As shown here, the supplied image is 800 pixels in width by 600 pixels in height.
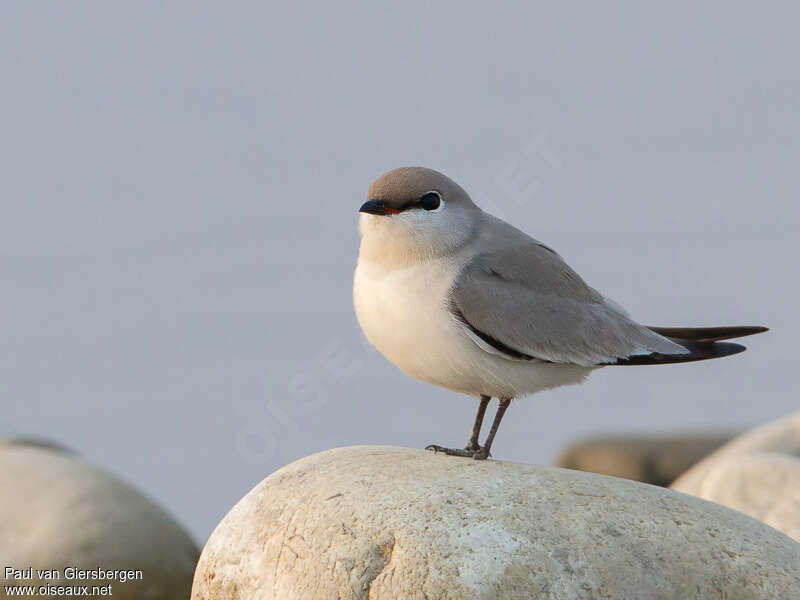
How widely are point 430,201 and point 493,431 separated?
1.47 metres

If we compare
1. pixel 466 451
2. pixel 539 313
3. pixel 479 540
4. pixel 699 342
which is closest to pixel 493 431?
pixel 466 451

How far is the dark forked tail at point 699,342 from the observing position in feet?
22.4

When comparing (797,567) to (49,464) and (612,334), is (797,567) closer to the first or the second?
(612,334)

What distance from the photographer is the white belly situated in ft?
20.6

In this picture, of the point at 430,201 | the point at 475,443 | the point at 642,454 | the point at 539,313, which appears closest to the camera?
the point at 430,201

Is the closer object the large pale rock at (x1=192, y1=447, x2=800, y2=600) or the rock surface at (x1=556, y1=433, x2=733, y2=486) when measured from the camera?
the large pale rock at (x1=192, y1=447, x2=800, y2=600)

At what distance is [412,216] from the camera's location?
6340 mm

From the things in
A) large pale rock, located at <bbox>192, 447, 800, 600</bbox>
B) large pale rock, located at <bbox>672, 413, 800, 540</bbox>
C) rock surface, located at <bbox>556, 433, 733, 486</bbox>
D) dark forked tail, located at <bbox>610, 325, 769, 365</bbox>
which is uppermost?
dark forked tail, located at <bbox>610, 325, 769, 365</bbox>

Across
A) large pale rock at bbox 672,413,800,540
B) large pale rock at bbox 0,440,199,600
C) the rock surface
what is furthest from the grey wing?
the rock surface

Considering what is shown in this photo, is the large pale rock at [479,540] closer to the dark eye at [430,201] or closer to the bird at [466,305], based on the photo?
the bird at [466,305]

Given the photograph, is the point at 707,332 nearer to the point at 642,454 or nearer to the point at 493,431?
the point at 493,431

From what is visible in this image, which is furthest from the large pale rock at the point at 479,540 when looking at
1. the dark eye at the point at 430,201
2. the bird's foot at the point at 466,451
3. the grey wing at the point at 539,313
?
the dark eye at the point at 430,201

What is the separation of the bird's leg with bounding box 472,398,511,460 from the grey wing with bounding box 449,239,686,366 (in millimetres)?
385

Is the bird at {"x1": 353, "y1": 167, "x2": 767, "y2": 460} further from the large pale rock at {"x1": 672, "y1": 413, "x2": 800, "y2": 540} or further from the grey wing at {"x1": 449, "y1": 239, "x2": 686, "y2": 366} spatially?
the large pale rock at {"x1": 672, "y1": 413, "x2": 800, "y2": 540}
